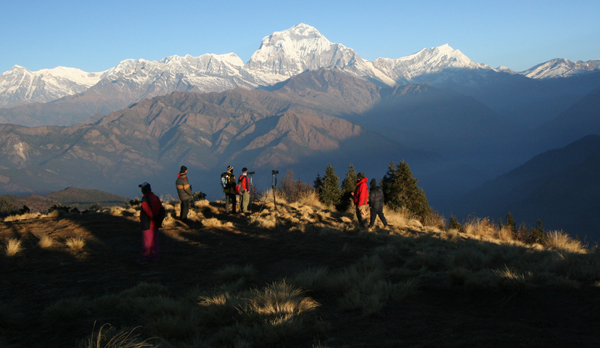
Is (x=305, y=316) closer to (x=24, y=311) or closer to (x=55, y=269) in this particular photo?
(x=24, y=311)

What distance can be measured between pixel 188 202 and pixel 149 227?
4889 millimetres

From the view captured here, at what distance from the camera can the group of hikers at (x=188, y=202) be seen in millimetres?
9820

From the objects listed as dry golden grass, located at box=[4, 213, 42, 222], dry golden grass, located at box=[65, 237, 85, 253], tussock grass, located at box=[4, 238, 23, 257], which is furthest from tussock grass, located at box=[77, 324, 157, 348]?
dry golden grass, located at box=[4, 213, 42, 222]

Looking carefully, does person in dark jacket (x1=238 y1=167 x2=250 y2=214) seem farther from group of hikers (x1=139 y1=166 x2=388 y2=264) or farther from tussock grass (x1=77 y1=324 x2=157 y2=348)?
tussock grass (x1=77 y1=324 x2=157 y2=348)

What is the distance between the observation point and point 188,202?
14.7 meters

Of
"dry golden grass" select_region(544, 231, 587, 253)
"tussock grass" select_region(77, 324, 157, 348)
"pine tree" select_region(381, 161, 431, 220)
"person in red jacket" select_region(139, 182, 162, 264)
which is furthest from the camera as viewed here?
"pine tree" select_region(381, 161, 431, 220)

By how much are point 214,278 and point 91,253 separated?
13.6ft

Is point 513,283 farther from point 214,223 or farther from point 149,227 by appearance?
point 214,223

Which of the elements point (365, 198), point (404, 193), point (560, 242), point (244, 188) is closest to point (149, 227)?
point (244, 188)

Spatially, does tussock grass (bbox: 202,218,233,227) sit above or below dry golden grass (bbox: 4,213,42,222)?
below

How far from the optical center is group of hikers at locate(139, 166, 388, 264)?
32.2 ft

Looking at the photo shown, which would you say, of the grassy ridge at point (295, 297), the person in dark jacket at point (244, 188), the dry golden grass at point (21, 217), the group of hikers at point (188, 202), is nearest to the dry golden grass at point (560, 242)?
the grassy ridge at point (295, 297)

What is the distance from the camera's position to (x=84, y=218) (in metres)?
15.4

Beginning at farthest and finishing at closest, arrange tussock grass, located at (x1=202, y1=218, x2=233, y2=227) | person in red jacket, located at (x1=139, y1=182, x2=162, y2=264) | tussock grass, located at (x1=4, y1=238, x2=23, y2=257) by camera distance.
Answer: tussock grass, located at (x1=202, y1=218, x2=233, y2=227)
person in red jacket, located at (x1=139, y1=182, x2=162, y2=264)
tussock grass, located at (x1=4, y1=238, x2=23, y2=257)
